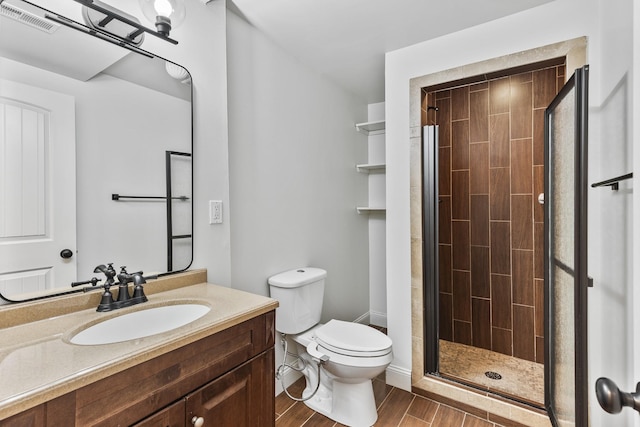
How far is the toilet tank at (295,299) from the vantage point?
6.31 ft

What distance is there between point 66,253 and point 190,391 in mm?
690

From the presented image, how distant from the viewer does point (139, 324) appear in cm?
118

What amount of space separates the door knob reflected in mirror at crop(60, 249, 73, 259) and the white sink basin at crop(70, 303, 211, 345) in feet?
0.95

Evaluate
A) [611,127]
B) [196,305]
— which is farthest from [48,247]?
[611,127]

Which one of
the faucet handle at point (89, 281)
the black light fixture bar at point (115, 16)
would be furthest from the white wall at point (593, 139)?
the faucet handle at point (89, 281)

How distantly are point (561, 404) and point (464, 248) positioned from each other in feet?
4.52

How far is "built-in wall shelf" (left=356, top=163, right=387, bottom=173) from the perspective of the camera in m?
2.84

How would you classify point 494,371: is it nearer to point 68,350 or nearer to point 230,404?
point 230,404

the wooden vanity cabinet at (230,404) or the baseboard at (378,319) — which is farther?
the baseboard at (378,319)

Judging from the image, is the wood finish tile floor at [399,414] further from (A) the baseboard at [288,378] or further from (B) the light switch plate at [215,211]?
(B) the light switch plate at [215,211]

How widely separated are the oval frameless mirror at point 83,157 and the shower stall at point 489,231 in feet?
4.89

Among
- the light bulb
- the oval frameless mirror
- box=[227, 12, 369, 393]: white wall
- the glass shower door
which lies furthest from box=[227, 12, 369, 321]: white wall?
the glass shower door

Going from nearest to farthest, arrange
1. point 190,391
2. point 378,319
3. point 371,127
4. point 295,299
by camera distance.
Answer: point 190,391 < point 295,299 < point 371,127 < point 378,319

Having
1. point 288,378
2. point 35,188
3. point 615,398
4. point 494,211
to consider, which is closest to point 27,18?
point 35,188
